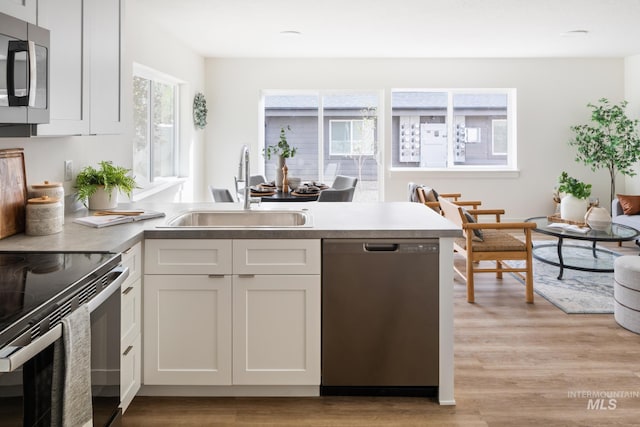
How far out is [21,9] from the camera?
1820 millimetres

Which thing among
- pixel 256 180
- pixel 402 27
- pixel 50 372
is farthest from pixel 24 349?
pixel 256 180

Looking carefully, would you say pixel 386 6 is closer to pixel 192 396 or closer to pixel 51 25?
pixel 51 25

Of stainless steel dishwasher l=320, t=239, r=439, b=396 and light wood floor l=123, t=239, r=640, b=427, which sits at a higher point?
stainless steel dishwasher l=320, t=239, r=439, b=396

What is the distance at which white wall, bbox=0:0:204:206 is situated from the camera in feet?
8.84

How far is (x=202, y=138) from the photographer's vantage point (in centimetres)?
750

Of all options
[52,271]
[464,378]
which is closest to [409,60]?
[464,378]

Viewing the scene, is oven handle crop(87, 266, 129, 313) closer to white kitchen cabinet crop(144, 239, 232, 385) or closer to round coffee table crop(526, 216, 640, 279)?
white kitchen cabinet crop(144, 239, 232, 385)

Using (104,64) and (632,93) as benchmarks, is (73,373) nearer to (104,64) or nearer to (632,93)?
(104,64)

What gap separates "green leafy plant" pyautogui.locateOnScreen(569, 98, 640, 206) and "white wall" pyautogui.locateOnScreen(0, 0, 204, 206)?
5.23 metres

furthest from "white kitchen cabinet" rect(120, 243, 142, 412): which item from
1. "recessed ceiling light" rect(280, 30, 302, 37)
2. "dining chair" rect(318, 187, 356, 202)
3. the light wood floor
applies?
"recessed ceiling light" rect(280, 30, 302, 37)

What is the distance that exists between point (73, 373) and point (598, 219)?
4.71 m

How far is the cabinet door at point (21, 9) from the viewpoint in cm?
172

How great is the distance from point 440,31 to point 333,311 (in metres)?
4.20

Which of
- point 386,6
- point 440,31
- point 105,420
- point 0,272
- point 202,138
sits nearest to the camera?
point 0,272
